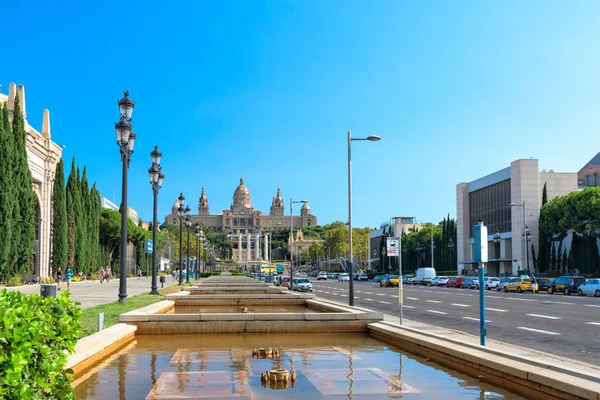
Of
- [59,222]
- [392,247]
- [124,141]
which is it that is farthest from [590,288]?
[59,222]

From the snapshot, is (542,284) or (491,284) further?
(491,284)

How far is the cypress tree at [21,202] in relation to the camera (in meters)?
46.4

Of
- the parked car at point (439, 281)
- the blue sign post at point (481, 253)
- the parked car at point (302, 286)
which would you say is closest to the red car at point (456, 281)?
the parked car at point (439, 281)

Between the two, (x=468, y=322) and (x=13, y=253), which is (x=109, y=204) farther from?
(x=468, y=322)

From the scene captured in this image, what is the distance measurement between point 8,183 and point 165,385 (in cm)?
4030

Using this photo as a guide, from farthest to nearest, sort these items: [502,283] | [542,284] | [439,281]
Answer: [439,281] → [502,283] → [542,284]

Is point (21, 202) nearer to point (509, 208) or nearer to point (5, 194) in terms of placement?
point (5, 194)

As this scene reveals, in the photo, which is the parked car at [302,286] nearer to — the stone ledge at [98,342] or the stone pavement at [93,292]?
the stone pavement at [93,292]

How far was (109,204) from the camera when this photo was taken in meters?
113

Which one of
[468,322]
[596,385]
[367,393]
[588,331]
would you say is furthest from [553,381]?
[468,322]

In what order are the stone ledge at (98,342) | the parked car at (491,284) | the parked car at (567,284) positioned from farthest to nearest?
the parked car at (491,284), the parked car at (567,284), the stone ledge at (98,342)

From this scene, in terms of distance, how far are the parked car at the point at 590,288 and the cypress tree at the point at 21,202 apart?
41158mm

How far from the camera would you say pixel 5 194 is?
44.0 metres

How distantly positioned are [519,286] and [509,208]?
144 feet
